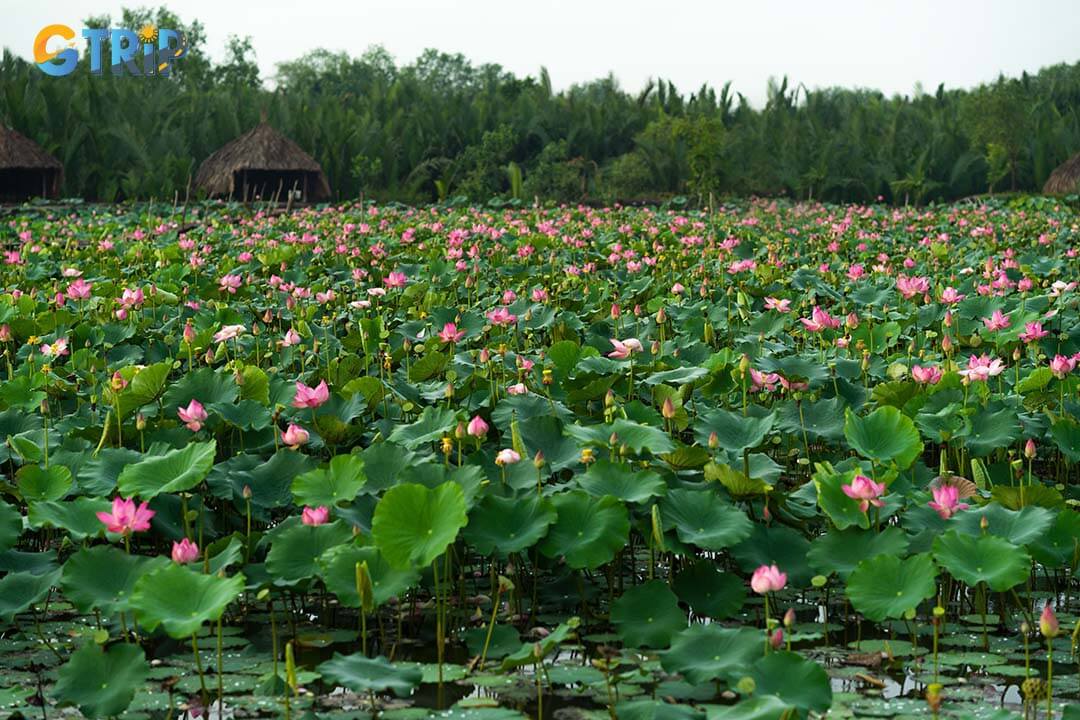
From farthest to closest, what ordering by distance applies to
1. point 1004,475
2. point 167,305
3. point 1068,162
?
point 1068,162, point 167,305, point 1004,475

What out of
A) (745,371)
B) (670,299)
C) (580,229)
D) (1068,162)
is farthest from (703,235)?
(1068,162)

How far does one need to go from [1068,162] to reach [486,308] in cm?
1825

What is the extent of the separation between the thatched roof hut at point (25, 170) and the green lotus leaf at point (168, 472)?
17.2 metres

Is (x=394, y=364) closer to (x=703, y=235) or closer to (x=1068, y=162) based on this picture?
(x=703, y=235)

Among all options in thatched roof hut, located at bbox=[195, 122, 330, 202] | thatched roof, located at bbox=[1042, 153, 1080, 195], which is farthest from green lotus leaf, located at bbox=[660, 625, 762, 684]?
thatched roof, located at bbox=[1042, 153, 1080, 195]

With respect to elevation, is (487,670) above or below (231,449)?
below

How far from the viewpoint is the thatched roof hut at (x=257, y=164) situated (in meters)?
19.5

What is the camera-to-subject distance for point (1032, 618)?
105 inches

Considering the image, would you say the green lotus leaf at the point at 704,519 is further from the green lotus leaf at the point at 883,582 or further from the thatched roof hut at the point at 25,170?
the thatched roof hut at the point at 25,170

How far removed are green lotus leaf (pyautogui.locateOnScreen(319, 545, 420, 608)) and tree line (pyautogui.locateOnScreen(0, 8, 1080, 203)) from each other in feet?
57.0

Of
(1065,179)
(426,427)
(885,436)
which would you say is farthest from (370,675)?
(1065,179)

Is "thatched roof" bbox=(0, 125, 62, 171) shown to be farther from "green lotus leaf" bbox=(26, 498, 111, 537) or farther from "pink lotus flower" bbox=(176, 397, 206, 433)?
"green lotus leaf" bbox=(26, 498, 111, 537)

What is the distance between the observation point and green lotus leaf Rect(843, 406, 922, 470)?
290cm

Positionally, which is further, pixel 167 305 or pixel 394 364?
pixel 167 305
